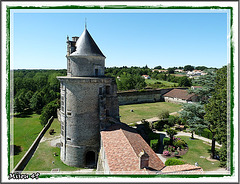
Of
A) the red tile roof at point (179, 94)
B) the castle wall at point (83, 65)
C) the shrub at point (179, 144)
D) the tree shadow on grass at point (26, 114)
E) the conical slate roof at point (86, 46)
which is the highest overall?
the conical slate roof at point (86, 46)

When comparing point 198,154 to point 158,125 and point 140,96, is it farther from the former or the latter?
point 140,96

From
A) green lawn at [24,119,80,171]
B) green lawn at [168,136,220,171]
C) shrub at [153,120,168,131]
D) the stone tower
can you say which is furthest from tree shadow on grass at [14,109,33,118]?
green lawn at [168,136,220,171]

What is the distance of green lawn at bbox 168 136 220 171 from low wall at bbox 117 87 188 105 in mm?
29698

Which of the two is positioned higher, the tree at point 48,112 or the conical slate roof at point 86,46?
the conical slate roof at point 86,46

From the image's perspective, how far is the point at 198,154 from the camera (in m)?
22.4

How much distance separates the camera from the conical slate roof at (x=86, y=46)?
1895 centimetres

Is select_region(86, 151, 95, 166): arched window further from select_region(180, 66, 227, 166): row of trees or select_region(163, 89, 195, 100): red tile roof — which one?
select_region(163, 89, 195, 100): red tile roof

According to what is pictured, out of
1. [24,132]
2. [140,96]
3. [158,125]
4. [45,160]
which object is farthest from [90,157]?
[140,96]

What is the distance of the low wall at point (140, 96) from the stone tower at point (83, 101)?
35.8 m

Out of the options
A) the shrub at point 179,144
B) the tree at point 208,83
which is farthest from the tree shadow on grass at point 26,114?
the tree at point 208,83

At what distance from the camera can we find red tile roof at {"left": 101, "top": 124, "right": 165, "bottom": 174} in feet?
39.5

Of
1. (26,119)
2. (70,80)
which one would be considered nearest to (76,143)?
(70,80)

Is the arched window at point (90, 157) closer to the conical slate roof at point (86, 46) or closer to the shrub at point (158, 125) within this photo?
the conical slate roof at point (86, 46)

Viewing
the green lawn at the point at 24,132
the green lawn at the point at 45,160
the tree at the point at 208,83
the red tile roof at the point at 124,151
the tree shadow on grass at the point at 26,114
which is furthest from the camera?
the tree shadow on grass at the point at 26,114
